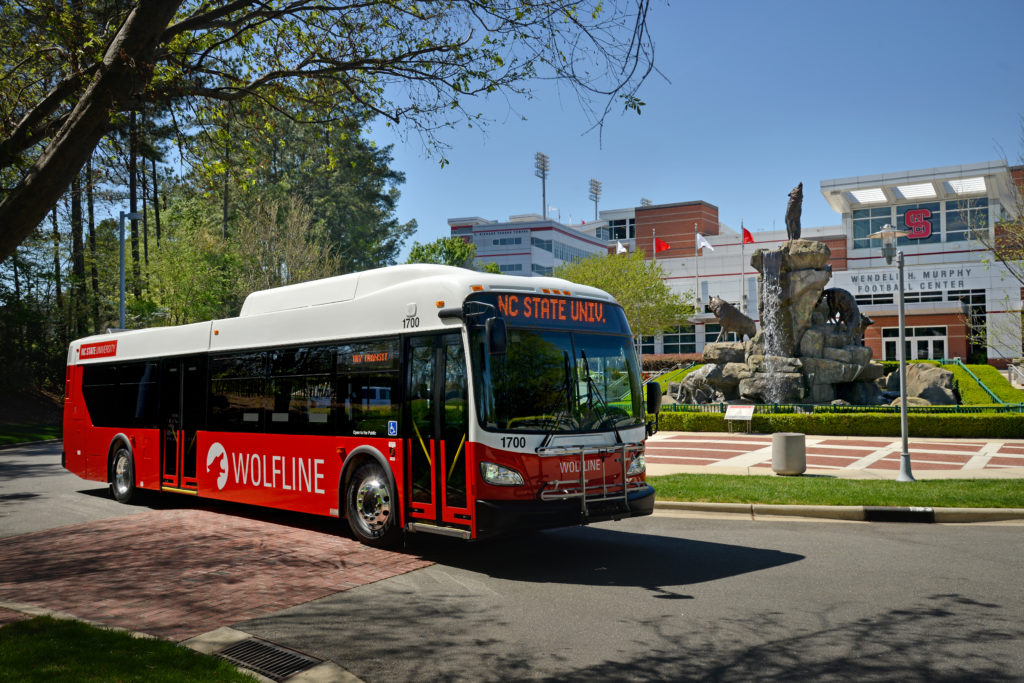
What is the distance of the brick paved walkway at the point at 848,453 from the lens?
57.9 ft

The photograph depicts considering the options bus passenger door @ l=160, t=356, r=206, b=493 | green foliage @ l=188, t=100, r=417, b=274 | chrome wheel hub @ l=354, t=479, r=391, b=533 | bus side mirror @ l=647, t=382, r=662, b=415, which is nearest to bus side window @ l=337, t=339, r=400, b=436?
chrome wheel hub @ l=354, t=479, r=391, b=533

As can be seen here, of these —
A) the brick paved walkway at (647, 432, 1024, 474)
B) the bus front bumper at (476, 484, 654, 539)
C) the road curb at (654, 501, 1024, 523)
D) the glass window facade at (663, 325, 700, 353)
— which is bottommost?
the brick paved walkway at (647, 432, 1024, 474)

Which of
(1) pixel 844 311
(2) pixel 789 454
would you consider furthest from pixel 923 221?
(2) pixel 789 454

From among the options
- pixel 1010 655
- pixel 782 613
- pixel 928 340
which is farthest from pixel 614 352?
pixel 928 340

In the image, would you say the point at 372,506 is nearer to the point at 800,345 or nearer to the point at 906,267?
the point at 800,345

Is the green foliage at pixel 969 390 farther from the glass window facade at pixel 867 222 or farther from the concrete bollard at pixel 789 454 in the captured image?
the glass window facade at pixel 867 222

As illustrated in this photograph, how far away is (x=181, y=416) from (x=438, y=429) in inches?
257

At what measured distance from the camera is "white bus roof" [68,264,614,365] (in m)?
9.14

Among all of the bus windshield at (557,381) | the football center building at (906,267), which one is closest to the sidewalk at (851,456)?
the bus windshield at (557,381)

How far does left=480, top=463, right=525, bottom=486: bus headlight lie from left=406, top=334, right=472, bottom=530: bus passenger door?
240 millimetres

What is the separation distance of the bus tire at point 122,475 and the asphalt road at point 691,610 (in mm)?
6893

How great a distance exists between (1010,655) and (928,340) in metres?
54.2

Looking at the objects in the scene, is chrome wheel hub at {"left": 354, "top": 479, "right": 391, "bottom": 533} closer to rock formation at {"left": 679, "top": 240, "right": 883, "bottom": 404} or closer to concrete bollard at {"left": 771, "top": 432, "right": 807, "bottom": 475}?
concrete bollard at {"left": 771, "top": 432, "right": 807, "bottom": 475}

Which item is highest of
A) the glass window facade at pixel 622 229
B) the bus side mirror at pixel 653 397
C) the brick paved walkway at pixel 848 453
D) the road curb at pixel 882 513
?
the glass window facade at pixel 622 229
